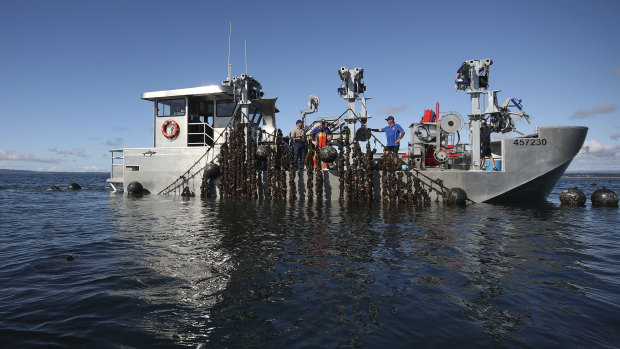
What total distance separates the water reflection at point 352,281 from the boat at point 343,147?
5.02 metres

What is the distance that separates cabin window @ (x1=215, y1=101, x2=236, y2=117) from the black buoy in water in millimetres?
5440

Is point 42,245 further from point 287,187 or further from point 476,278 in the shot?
point 287,187

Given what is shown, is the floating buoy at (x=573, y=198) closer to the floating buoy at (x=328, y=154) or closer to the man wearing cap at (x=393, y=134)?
the man wearing cap at (x=393, y=134)

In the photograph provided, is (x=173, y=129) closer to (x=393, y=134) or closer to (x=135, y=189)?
(x=135, y=189)

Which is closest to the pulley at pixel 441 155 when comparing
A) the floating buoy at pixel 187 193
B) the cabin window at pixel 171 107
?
the floating buoy at pixel 187 193

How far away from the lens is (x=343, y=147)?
13734 mm

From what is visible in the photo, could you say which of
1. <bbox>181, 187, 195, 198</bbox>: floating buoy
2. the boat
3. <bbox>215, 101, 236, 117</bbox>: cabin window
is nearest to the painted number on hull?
the boat

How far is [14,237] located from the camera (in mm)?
7258

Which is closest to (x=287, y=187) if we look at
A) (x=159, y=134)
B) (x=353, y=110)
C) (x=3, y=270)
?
(x=353, y=110)

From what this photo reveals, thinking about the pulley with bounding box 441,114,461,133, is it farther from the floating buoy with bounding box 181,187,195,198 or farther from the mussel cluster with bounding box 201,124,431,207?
the floating buoy with bounding box 181,187,195,198

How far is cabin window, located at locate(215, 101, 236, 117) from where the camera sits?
1747cm

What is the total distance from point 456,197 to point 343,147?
4.76m

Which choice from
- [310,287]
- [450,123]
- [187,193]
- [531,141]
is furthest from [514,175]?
[187,193]

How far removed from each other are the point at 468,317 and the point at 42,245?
294 inches
